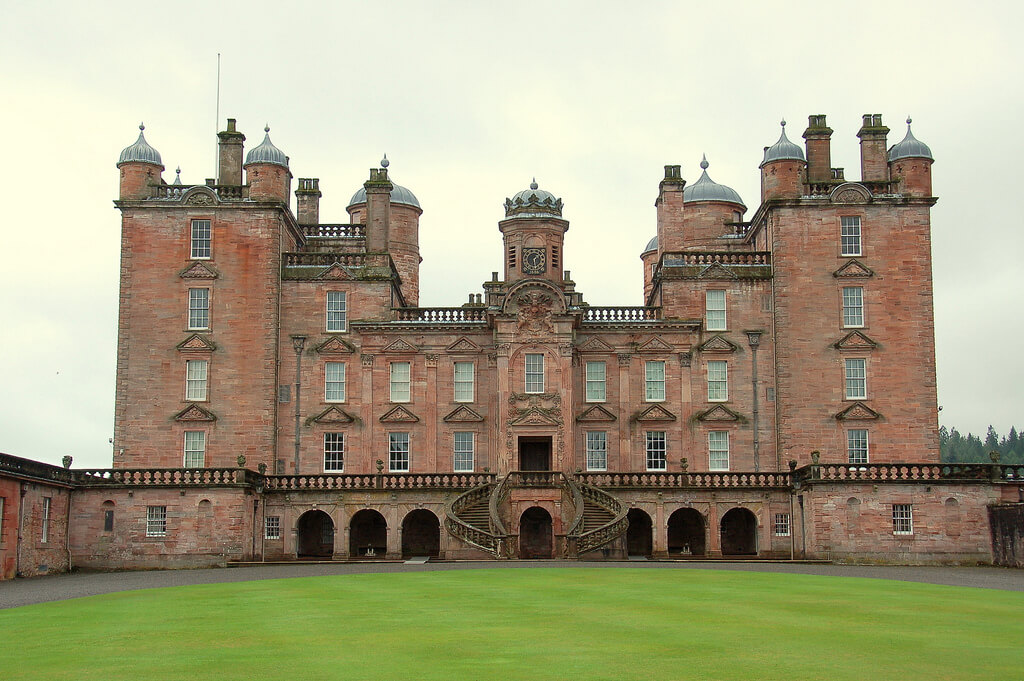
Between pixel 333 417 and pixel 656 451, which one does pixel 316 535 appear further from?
pixel 656 451

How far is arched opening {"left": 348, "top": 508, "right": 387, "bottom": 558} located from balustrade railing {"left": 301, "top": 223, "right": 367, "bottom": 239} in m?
15.8

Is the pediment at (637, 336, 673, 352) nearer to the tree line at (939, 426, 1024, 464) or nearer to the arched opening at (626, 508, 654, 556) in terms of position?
the arched opening at (626, 508, 654, 556)

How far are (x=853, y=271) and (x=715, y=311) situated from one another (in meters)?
6.19

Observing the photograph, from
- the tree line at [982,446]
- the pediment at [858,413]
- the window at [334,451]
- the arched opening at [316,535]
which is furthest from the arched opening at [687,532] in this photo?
the tree line at [982,446]

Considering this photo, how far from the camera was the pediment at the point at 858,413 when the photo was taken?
5250 cm

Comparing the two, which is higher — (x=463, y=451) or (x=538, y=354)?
(x=538, y=354)

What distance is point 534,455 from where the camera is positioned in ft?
176

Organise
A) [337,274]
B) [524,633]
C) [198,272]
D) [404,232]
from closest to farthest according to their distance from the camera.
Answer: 1. [524,633]
2. [198,272]
3. [337,274]
4. [404,232]

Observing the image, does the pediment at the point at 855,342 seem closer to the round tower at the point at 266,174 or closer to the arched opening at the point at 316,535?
the arched opening at the point at 316,535

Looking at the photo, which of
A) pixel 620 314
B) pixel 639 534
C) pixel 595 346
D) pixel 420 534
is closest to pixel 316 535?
pixel 420 534

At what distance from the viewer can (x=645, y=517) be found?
52.6m

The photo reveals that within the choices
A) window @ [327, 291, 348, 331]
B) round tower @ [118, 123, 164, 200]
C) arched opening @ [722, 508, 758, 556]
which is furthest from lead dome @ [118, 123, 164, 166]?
arched opening @ [722, 508, 758, 556]

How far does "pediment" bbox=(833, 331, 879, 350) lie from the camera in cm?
5312

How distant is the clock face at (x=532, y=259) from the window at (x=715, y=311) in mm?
7451
